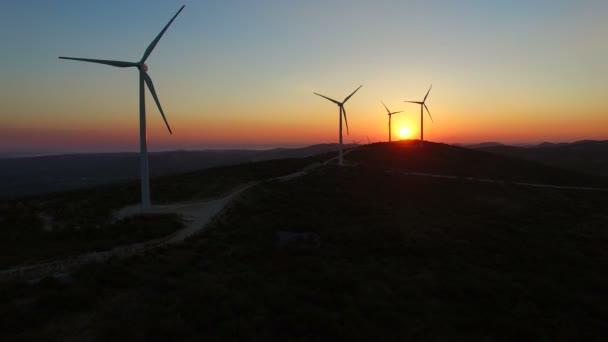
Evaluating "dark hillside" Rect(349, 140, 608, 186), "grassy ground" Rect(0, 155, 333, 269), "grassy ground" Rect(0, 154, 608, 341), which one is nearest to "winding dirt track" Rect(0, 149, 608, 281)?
"grassy ground" Rect(0, 155, 333, 269)

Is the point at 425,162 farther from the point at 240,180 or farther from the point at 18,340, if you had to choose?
the point at 18,340

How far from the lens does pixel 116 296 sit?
46.0ft

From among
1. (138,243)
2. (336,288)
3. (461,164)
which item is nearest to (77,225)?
(138,243)

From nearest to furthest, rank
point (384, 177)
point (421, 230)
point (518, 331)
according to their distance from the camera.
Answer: point (518, 331)
point (421, 230)
point (384, 177)

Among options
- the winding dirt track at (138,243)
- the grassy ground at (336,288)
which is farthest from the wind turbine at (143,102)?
the grassy ground at (336,288)

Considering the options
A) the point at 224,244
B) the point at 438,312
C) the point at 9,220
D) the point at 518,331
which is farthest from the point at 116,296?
the point at 9,220

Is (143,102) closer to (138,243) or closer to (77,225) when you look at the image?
(77,225)

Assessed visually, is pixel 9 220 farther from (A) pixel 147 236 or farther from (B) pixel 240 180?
(B) pixel 240 180

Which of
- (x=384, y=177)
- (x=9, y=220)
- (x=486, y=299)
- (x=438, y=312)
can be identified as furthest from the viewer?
(x=384, y=177)

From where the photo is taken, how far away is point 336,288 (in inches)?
663

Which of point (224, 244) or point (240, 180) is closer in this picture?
point (224, 244)

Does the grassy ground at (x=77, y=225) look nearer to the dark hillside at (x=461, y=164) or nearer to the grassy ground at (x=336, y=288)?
the grassy ground at (x=336, y=288)

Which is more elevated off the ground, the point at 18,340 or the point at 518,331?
the point at 18,340

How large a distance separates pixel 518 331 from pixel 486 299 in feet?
11.0
